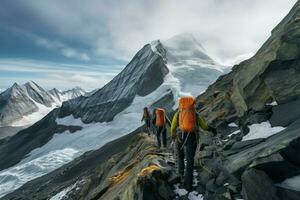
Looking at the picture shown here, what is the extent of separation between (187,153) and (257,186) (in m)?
3.37

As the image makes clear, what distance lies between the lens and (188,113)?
1134cm

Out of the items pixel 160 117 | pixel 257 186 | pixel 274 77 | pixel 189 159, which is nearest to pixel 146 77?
pixel 160 117

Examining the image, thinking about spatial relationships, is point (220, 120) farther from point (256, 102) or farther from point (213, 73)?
point (213, 73)

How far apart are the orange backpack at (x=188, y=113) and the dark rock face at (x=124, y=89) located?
12388cm

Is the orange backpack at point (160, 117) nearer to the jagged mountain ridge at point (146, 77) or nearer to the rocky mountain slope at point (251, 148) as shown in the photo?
the rocky mountain slope at point (251, 148)

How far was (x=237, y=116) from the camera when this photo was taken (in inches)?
696

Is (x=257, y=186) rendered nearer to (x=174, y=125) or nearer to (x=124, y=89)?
(x=174, y=125)

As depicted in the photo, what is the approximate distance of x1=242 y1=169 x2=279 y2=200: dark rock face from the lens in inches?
322

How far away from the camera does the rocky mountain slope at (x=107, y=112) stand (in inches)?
4099

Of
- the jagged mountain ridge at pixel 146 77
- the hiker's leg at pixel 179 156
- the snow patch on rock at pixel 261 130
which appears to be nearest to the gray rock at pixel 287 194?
the snow patch on rock at pixel 261 130

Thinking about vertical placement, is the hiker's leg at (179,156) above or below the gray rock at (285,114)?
below

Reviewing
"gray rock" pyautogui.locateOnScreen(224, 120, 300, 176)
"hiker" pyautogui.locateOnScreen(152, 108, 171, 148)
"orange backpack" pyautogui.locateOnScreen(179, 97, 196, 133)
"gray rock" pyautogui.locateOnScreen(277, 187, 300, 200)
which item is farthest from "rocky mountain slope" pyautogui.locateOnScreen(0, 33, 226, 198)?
"gray rock" pyautogui.locateOnScreen(277, 187, 300, 200)

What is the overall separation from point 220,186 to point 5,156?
164 m

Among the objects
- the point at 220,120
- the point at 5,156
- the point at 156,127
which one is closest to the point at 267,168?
the point at 220,120
